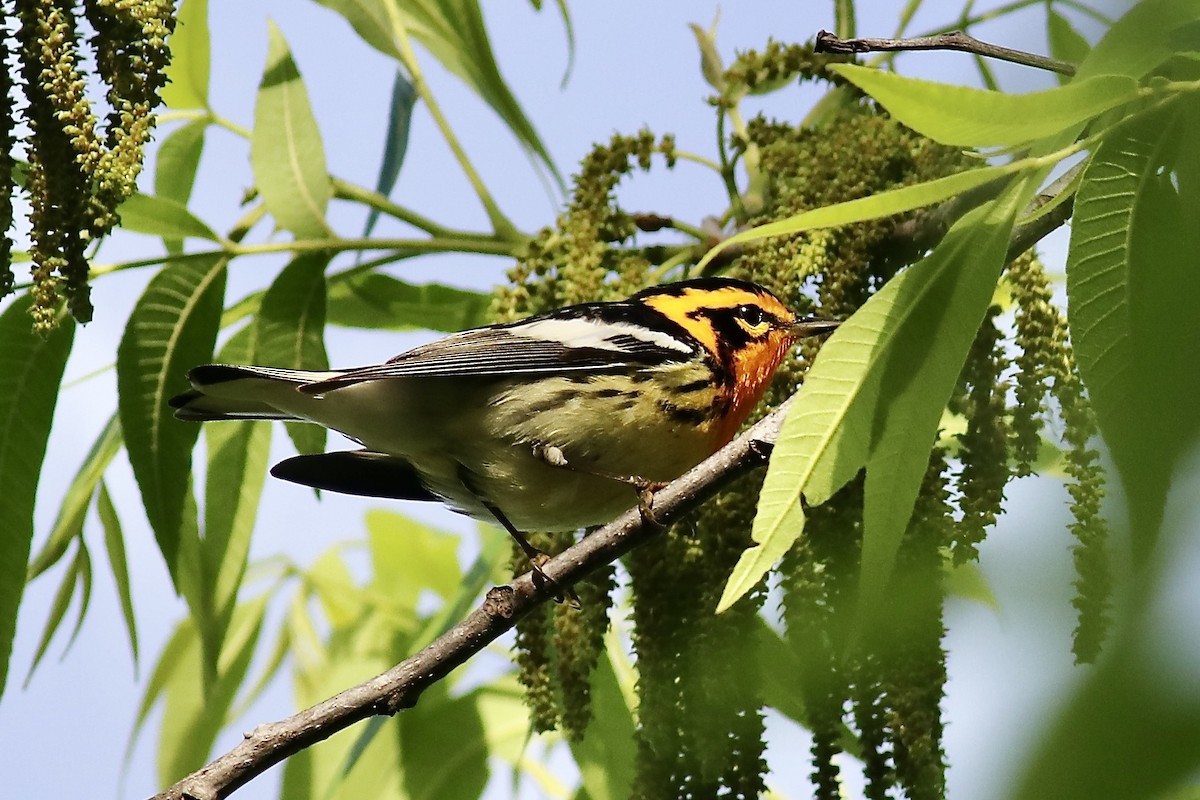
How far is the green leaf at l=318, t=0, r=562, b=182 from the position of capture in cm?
306

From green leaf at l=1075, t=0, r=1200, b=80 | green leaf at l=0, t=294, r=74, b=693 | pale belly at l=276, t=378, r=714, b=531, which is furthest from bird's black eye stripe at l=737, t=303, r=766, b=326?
green leaf at l=1075, t=0, r=1200, b=80

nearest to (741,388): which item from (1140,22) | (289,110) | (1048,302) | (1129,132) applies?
(1048,302)

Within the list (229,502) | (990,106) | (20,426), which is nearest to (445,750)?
(229,502)

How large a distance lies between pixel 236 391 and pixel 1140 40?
6.37ft

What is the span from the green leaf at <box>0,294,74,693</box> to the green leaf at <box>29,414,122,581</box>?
0.51m

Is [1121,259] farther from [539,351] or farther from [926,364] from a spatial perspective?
[539,351]

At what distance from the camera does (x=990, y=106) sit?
1.07 metres

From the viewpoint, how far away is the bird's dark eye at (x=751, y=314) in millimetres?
2512

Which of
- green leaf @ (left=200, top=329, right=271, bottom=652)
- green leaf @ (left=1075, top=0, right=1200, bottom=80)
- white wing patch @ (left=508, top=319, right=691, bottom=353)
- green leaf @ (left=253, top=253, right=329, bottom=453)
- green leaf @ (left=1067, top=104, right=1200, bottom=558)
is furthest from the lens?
green leaf @ (left=200, top=329, right=271, bottom=652)

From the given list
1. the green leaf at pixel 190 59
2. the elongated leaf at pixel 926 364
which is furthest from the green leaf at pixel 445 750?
the elongated leaf at pixel 926 364

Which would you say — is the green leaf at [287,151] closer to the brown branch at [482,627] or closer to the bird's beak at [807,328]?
the bird's beak at [807,328]

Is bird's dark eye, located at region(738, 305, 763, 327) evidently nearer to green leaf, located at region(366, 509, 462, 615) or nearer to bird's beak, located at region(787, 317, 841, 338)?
bird's beak, located at region(787, 317, 841, 338)

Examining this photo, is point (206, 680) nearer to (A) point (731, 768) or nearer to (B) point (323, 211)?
(B) point (323, 211)

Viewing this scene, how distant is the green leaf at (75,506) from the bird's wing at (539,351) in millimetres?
739
